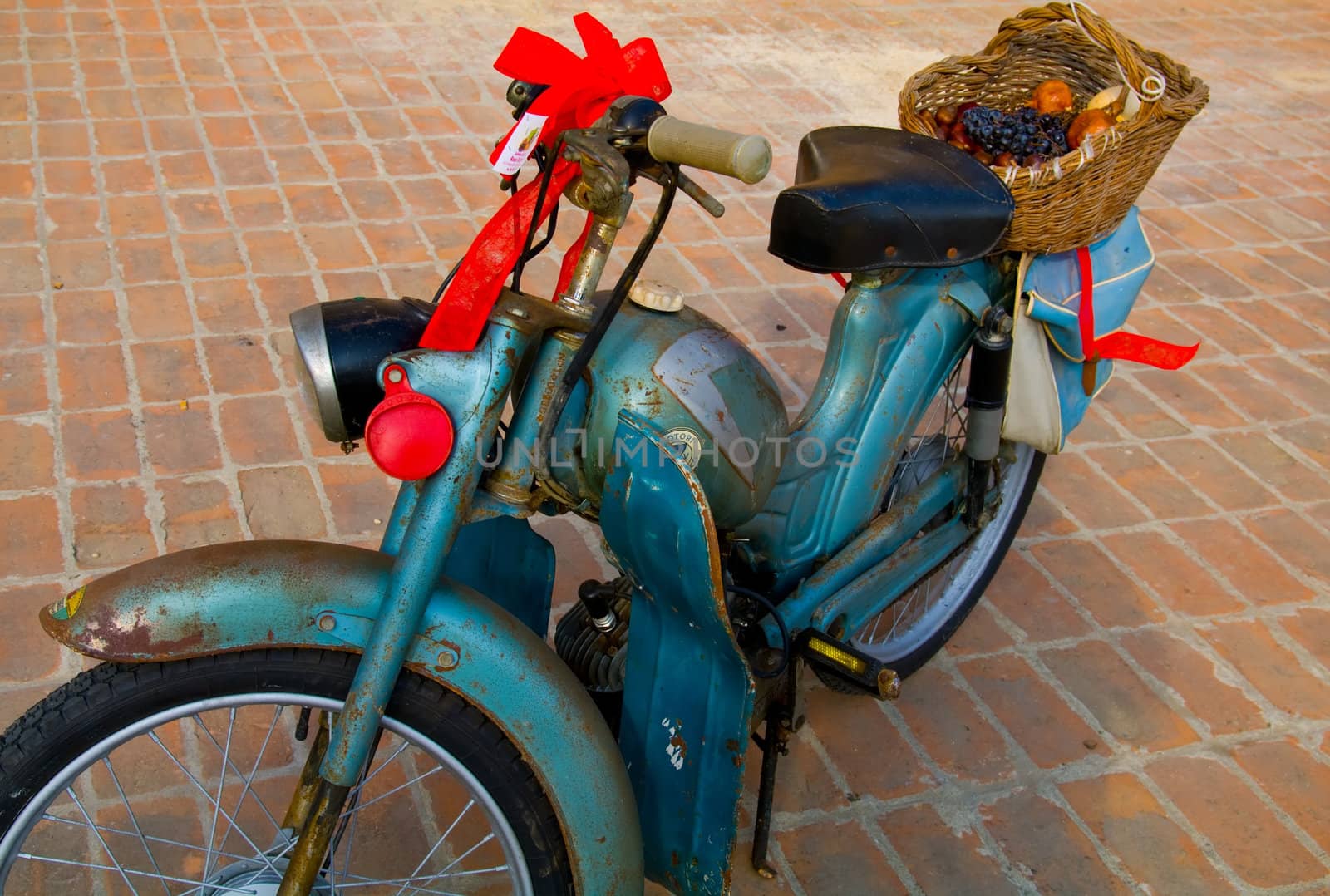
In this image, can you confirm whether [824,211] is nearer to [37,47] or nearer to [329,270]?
[329,270]

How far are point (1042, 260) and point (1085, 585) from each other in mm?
1033

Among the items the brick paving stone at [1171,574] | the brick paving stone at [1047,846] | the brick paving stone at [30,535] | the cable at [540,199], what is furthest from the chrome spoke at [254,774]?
the brick paving stone at [1171,574]

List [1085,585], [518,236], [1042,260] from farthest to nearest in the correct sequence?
[1085,585]
[1042,260]
[518,236]

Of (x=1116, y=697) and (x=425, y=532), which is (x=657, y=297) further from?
(x=1116, y=697)

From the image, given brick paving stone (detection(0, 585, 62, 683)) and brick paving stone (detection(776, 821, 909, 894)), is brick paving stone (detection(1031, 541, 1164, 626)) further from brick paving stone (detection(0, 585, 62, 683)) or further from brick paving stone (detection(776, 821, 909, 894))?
brick paving stone (detection(0, 585, 62, 683))

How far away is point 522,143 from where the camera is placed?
56.4 inches

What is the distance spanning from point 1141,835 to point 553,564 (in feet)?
4.10

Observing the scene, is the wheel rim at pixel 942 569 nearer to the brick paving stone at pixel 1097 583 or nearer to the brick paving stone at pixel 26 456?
the brick paving stone at pixel 1097 583

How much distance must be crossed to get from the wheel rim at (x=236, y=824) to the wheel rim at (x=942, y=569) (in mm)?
883

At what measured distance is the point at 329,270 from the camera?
3.63 meters

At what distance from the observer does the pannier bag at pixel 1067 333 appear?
2146 mm

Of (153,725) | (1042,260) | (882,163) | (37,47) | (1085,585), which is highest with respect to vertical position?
(882,163)

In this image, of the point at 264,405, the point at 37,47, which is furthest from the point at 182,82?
the point at 264,405

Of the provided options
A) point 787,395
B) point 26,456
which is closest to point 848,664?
point 787,395
